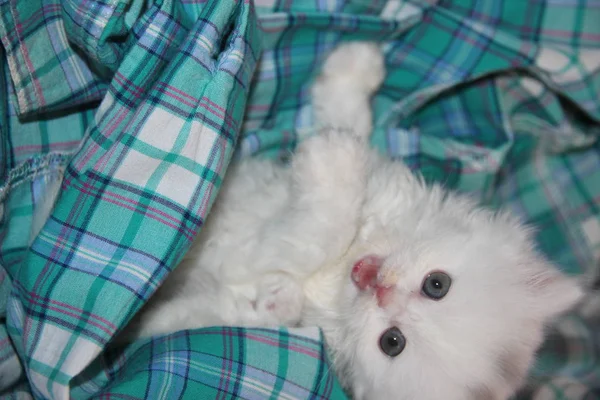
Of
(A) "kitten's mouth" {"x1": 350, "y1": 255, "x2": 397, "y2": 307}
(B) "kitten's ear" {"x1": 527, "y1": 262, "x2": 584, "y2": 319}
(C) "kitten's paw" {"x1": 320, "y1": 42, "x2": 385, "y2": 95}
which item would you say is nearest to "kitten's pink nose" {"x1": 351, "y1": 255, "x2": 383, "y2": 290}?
(A) "kitten's mouth" {"x1": 350, "y1": 255, "x2": 397, "y2": 307}

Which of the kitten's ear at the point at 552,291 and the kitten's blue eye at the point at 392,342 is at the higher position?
the kitten's ear at the point at 552,291

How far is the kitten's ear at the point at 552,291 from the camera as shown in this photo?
1.37 meters

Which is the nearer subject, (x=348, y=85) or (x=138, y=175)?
(x=138, y=175)

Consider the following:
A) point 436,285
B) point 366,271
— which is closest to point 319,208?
point 366,271

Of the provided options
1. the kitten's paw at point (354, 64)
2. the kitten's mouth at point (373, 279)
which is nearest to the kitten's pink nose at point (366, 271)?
the kitten's mouth at point (373, 279)

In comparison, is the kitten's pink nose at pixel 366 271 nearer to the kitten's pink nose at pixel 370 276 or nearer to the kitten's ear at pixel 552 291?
the kitten's pink nose at pixel 370 276

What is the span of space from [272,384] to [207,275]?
0.35m

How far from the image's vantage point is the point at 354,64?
173 cm

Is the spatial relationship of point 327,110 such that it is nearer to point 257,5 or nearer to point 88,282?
point 257,5

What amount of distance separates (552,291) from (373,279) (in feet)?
1.45

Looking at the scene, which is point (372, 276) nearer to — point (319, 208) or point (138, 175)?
point (319, 208)

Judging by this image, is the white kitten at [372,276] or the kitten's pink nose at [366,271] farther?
the kitten's pink nose at [366,271]

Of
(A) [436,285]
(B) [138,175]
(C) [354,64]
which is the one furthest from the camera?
(C) [354,64]

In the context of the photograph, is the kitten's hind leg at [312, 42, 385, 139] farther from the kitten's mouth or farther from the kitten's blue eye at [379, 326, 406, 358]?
the kitten's blue eye at [379, 326, 406, 358]
